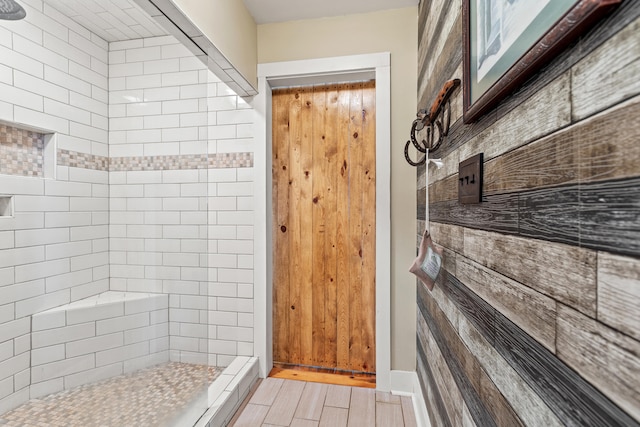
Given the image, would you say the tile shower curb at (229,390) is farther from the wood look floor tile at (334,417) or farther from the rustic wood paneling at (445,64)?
the rustic wood paneling at (445,64)

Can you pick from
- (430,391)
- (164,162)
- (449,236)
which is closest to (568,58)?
(449,236)

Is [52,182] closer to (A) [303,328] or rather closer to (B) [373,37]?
(A) [303,328]

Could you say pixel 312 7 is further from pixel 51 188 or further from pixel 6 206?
pixel 6 206

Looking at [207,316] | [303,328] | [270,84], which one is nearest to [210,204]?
[207,316]

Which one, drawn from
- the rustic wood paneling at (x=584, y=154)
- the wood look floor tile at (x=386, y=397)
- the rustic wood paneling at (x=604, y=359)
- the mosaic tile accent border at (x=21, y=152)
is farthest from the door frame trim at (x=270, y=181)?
the rustic wood paneling at (x=604, y=359)

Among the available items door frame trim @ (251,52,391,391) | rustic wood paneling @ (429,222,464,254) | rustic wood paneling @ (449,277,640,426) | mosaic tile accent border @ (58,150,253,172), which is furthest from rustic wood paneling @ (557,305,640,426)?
mosaic tile accent border @ (58,150,253,172)

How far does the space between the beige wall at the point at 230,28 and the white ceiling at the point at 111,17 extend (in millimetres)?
262

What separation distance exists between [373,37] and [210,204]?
62.2 inches

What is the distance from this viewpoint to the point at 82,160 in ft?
5.42

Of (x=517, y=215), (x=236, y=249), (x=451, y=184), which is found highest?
(x=451, y=184)

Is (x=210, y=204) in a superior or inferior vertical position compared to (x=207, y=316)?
superior

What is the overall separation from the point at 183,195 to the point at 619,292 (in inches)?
82.0

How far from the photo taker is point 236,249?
2.06m

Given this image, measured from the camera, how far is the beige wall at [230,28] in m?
1.34
